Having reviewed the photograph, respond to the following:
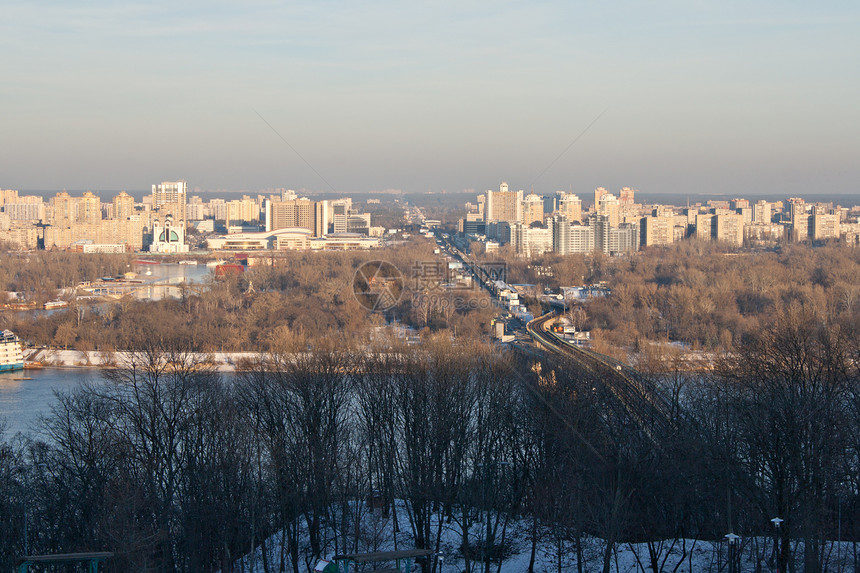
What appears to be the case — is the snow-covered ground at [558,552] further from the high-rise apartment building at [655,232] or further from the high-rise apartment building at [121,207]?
the high-rise apartment building at [121,207]

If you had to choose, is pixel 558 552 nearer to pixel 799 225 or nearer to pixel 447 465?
pixel 447 465

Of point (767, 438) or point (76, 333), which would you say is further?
point (76, 333)

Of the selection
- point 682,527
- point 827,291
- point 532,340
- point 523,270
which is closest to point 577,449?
point 682,527

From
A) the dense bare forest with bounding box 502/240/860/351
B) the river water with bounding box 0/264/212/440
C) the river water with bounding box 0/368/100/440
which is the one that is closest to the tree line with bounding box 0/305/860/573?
the river water with bounding box 0/264/212/440

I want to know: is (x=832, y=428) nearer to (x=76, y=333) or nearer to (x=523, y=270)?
(x=76, y=333)

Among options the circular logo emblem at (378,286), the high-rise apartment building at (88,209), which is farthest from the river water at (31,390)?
the high-rise apartment building at (88,209)

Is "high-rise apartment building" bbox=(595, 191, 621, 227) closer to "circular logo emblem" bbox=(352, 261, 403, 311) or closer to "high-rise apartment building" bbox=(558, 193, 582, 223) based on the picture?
"high-rise apartment building" bbox=(558, 193, 582, 223)
